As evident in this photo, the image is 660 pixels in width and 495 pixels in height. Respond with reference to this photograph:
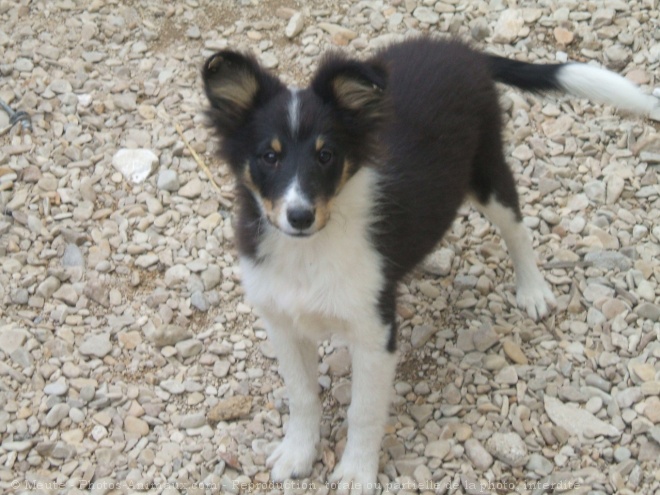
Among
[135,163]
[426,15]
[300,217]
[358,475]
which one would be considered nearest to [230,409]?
[358,475]

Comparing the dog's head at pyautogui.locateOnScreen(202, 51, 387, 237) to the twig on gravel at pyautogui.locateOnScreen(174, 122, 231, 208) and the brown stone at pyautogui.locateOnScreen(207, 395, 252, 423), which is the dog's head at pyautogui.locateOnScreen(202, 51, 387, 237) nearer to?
the brown stone at pyautogui.locateOnScreen(207, 395, 252, 423)

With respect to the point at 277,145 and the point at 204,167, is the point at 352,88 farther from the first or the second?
the point at 204,167

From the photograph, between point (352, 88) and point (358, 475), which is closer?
point (352, 88)

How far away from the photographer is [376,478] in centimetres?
418

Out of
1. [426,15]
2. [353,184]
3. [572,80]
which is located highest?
[353,184]

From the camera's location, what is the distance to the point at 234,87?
11.9 ft

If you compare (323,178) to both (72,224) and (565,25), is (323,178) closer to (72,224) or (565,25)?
(72,224)

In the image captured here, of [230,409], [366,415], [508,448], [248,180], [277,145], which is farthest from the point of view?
[230,409]

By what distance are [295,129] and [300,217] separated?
1.13 feet

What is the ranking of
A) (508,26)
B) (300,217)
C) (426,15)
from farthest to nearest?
(426,15)
(508,26)
(300,217)

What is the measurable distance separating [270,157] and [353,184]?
38 centimetres

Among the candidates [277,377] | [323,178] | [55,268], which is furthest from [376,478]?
[55,268]

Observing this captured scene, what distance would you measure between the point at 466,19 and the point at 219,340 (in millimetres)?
2836

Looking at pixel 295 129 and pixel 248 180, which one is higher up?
pixel 295 129
